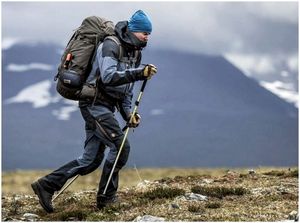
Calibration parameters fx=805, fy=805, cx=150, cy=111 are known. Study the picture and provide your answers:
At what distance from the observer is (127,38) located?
1395 cm

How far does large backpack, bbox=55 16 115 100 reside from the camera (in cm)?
1398

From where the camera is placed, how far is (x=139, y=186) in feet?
59.8

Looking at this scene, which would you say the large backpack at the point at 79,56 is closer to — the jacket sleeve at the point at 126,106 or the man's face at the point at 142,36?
the man's face at the point at 142,36

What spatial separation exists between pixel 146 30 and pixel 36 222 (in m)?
3.87

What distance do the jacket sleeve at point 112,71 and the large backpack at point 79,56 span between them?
0.38 meters

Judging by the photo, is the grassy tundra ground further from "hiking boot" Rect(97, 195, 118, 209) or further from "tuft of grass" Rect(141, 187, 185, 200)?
"hiking boot" Rect(97, 195, 118, 209)

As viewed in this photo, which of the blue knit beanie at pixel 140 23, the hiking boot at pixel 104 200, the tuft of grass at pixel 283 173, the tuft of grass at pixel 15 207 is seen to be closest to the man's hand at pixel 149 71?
the blue knit beanie at pixel 140 23

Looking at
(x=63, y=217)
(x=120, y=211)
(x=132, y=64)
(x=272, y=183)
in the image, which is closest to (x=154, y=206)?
(x=120, y=211)

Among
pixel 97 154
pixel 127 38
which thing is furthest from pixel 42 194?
pixel 127 38

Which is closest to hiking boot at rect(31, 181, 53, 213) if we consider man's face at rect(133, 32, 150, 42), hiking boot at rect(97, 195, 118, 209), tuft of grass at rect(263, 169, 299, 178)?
hiking boot at rect(97, 195, 118, 209)

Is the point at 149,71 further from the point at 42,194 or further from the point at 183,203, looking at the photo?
the point at 42,194

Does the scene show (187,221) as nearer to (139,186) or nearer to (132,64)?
(132,64)

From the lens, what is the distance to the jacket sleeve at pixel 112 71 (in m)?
13.6

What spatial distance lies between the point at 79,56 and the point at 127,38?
89 cm
